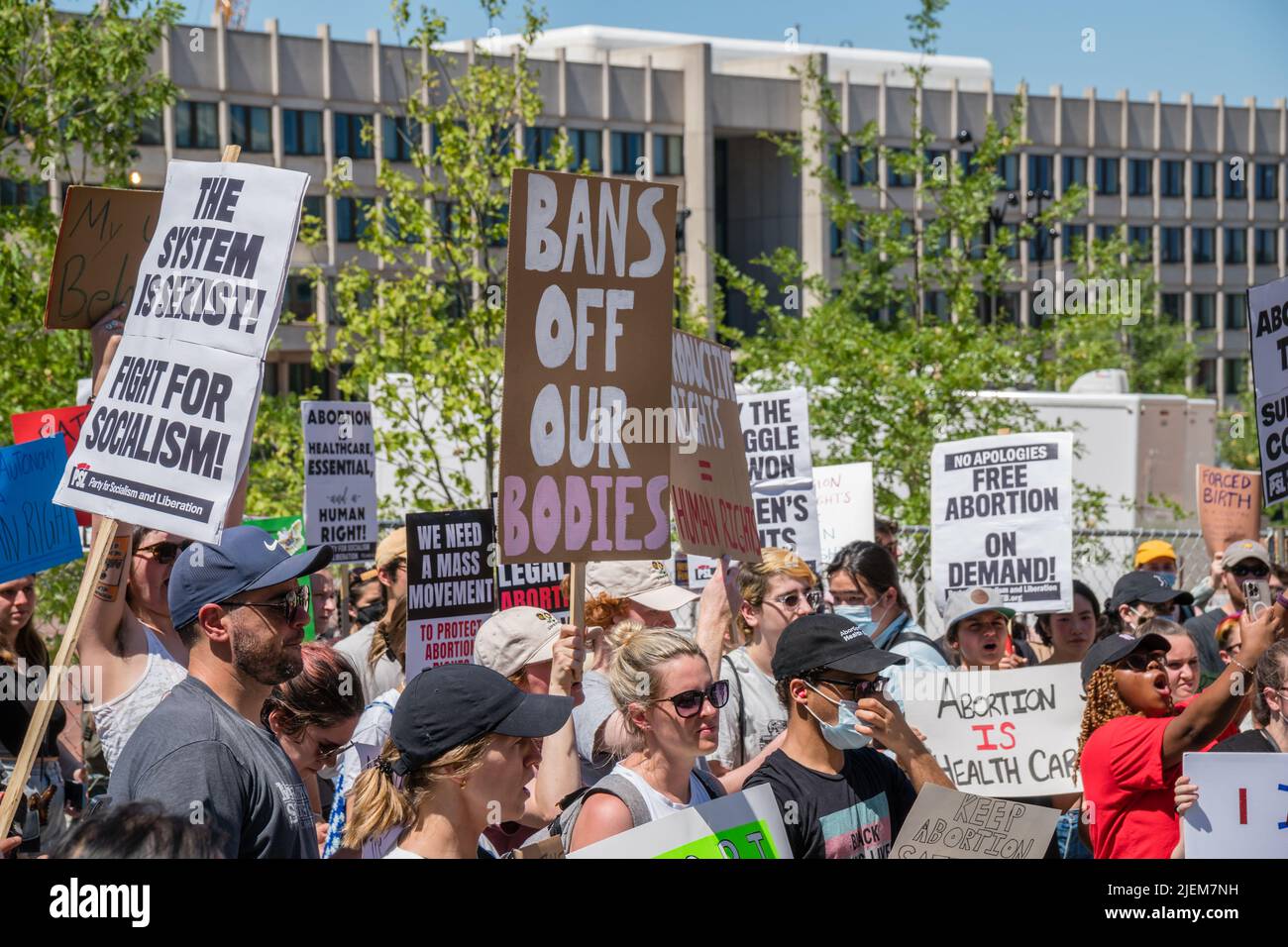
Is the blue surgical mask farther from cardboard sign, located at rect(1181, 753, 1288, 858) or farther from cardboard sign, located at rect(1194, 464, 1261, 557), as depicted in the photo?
cardboard sign, located at rect(1194, 464, 1261, 557)

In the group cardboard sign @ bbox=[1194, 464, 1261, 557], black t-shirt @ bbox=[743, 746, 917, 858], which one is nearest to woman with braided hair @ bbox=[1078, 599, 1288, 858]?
black t-shirt @ bbox=[743, 746, 917, 858]

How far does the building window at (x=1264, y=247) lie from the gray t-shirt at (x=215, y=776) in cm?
8210

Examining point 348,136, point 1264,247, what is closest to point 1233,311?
point 1264,247

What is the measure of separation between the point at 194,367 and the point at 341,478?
6032 mm

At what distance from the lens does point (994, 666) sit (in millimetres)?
7797

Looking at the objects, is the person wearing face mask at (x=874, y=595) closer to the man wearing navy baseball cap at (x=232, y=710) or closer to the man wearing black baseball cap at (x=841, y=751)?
the man wearing black baseball cap at (x=841, y=751)

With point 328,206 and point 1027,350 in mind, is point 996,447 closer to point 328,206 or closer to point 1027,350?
point 1027,350

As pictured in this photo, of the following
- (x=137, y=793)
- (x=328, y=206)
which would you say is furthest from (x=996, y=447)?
(x=328, y=206)

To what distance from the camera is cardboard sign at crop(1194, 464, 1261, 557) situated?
39.8 ft

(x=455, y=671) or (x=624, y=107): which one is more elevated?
(x=624, y=107)

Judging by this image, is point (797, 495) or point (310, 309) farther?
point (310, 309)

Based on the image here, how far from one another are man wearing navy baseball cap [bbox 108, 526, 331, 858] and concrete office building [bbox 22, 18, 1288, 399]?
4137 cm

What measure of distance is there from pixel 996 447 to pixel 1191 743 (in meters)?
4.61

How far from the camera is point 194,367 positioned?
4992mm
